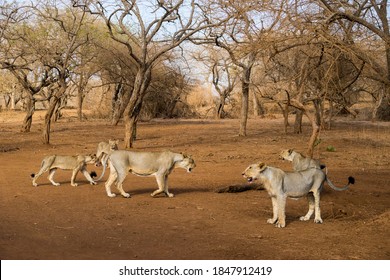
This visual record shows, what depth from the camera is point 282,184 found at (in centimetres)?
802

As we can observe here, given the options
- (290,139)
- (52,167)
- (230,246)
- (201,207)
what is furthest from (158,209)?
(290,139)

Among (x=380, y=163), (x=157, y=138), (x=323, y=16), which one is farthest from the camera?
(x=157, y=138)

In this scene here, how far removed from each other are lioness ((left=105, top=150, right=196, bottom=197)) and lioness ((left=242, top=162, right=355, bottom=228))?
2.44 meters

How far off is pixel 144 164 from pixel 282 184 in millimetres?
3206

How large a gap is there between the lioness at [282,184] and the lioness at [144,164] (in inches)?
96.1

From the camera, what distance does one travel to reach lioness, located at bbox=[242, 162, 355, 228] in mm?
7965

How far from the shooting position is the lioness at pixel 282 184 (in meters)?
7.96

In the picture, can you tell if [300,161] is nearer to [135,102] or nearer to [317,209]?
[317,209]

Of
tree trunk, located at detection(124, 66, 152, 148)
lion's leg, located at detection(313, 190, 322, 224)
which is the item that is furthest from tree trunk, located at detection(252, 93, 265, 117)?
lion's leg, located at detection(313, 190, 322, 224)

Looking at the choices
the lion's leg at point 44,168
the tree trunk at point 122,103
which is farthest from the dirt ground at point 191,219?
the tree trunk at point 122,103

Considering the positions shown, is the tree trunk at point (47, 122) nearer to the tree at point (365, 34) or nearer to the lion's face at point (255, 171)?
the tree at point (365, 34)

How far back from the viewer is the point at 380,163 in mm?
16594

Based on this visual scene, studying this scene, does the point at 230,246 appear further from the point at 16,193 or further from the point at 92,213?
the point at 16,193

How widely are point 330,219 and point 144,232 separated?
10.9 ft
